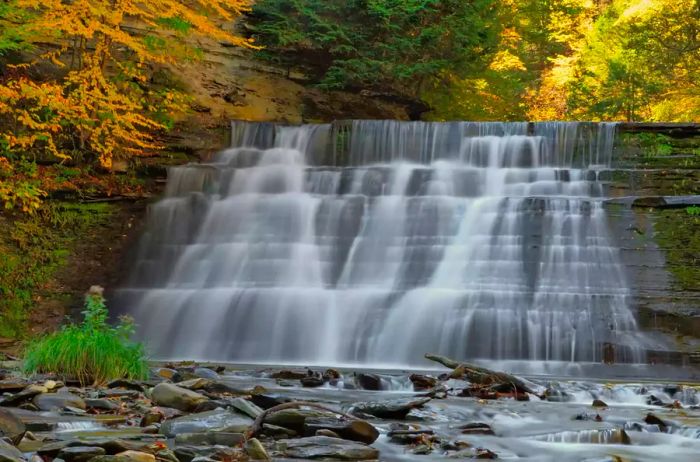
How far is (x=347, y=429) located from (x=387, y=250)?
751 cm

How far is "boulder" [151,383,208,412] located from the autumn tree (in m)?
7.67

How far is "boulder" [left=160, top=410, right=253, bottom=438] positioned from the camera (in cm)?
439

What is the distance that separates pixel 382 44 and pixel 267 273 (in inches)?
311

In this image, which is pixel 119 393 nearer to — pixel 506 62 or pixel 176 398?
pixel 176 398

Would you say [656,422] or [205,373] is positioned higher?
[656,422]

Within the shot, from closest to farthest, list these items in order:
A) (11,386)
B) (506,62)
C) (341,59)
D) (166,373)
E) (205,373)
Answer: (11,386), (166,373), (205,373), (341,59), (506,62)

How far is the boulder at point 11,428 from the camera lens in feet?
12.6

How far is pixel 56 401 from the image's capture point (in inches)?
204

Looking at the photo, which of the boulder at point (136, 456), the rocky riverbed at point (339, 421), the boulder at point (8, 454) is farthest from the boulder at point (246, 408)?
the boulder at point (8, 454)

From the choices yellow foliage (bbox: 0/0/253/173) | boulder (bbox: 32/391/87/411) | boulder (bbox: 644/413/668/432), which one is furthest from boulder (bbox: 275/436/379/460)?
yellow foliage (bbox: 0/0/253/173)

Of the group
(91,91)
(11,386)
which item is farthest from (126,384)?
(91,91)

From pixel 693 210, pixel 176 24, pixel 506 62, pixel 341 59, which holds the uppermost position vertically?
pixel 506 62

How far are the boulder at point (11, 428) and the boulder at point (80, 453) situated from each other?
1.40ft

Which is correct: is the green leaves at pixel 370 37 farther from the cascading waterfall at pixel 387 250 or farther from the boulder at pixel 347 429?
the boulder at pixel 347 429
